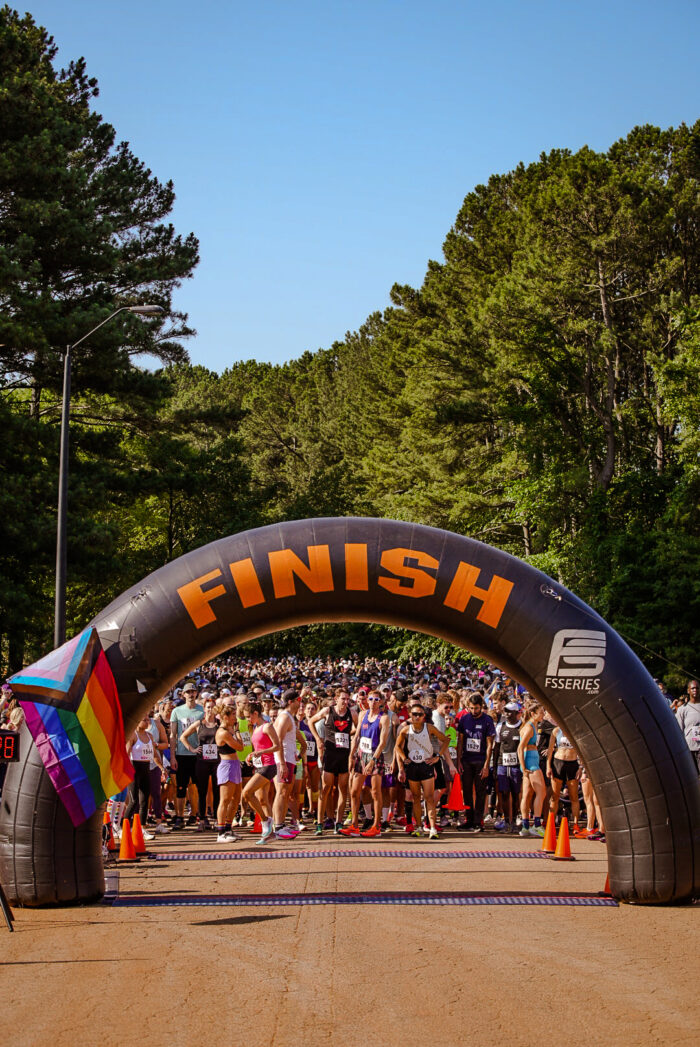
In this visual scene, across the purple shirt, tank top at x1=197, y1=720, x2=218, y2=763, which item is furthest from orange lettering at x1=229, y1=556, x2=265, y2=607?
the purple shirt

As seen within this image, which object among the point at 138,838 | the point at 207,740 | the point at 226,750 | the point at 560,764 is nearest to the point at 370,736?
the point at 226,750

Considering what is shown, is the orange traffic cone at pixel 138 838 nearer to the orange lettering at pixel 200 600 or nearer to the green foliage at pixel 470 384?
the orange lettering at pixel 200 600

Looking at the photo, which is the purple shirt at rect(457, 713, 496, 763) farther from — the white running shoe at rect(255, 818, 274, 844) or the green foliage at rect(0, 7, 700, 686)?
the green foliage at rect(0, 7, 700, 686)

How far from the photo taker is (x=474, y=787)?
12562 mm

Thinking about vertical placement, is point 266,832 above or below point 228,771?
below

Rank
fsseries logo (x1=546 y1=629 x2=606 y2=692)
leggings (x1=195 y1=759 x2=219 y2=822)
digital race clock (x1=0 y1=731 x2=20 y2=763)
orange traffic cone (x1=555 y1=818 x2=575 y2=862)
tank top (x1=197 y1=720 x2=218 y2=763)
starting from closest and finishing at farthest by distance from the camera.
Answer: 1. digital race clock (x1=0 y1=731 x2=20 y2=763)
2. fsseries logo (x1=546 y1=629 x2=606 y2=692)
3. orange traffic cone (x1=555 y1=818 x2=575 y2=862)
4. tank top (x1=197 y1=720 x2=218 y2=763)
5. leggings (x1=195 y1=759 x2=219 y2=822)

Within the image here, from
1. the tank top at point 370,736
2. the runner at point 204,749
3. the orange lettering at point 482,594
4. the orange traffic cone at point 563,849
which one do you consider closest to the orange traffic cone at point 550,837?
the orange traffic cone at point 563,849

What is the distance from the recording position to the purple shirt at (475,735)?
1250 cm

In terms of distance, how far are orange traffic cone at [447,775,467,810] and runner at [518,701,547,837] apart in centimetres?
82

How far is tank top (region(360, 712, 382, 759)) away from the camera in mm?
11984

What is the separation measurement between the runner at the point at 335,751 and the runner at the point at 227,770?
3.47ft

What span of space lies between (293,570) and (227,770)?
4532mm

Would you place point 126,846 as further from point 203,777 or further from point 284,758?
point 203,777

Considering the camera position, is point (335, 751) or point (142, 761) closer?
point (142, 761)
